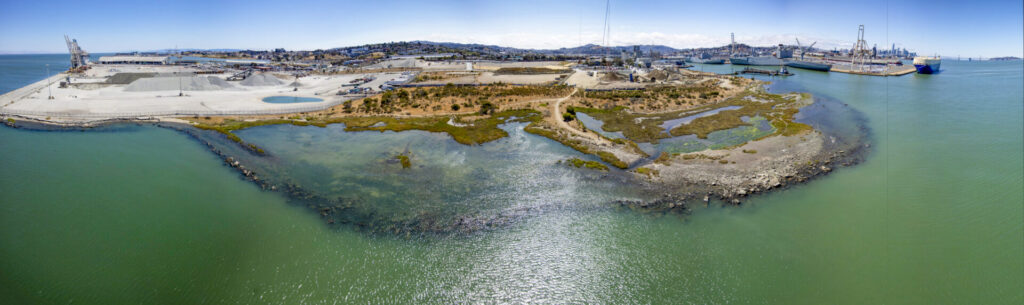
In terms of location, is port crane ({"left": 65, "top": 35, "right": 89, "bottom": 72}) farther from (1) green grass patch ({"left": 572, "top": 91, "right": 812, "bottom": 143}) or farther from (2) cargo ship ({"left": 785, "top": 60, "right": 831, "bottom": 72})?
(2) cargo ship ({"left": 785, "top": 60, "right": 831, "bottom": 72})

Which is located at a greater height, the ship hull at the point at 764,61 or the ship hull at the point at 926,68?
the ship hull at the point at 764,61

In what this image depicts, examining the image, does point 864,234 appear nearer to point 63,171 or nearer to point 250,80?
point 63,171

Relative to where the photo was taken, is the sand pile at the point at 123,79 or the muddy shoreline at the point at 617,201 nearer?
the muddy shoreline at the point at 617,201

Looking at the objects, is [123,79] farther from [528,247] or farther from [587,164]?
[528,247]

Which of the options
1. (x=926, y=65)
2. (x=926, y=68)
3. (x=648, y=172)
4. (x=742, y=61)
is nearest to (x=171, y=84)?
(x=648, y=172)

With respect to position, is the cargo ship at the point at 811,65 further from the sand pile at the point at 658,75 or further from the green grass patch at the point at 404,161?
the green grass patch at the point at 404,161

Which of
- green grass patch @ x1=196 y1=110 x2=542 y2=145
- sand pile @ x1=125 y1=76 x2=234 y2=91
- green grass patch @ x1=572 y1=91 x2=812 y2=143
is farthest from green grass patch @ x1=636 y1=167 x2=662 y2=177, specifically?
sand pile @ x1=125 y1=76 x2=234 y2=91

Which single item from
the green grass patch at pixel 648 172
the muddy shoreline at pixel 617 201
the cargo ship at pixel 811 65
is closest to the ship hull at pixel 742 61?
the cargo ship at pixel 811 65

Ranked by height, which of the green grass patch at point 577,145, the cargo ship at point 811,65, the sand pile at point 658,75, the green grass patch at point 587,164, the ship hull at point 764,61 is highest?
the ship hull at point 764,61
